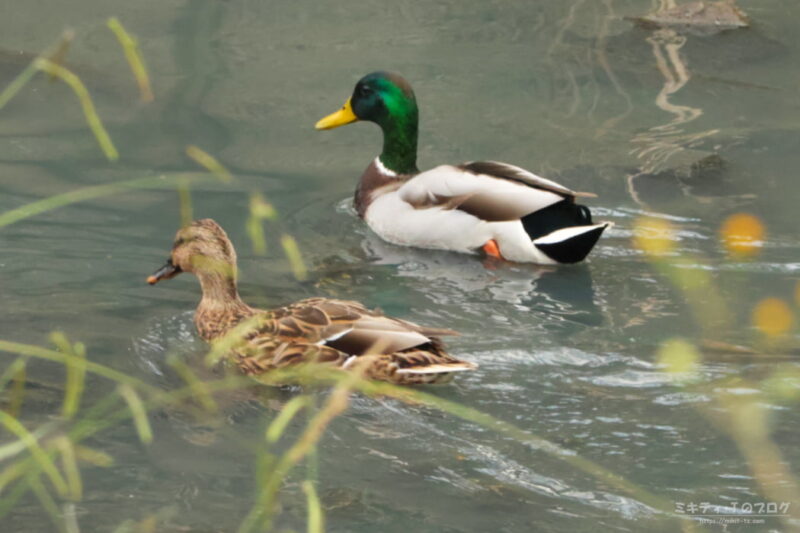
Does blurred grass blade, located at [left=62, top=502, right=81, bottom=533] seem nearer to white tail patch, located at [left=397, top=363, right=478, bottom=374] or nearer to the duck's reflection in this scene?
white tail patch, located at [left=397, top=363, right=478, bottom=374]

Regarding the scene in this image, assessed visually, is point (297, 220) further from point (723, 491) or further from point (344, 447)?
point (723, 491)

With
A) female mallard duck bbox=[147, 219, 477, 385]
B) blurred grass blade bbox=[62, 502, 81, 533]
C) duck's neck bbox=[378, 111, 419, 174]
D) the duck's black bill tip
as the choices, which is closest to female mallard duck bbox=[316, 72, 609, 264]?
duck's neck bbox=[378, 111, 419, 174]

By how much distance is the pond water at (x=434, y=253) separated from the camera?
14.9 ft

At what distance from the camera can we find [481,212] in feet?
24.5

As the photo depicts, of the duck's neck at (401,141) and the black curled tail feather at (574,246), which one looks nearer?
the black curled tail feather at (574,246)

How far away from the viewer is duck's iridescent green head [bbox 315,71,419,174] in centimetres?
823

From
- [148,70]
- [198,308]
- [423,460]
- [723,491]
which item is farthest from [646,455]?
[148,70]

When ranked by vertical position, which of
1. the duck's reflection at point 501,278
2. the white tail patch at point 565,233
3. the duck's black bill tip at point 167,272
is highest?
the duck's black bill tip at point 167,272

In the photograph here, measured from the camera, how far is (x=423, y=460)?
15.5 feet

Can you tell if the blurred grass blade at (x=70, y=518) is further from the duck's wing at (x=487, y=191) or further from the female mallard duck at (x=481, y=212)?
the duck's wing at (x=487, y=191)

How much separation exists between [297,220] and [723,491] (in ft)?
12.6

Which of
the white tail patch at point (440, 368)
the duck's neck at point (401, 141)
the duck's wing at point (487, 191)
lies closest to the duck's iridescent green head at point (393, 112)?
the duck's neck at point (401, 141)

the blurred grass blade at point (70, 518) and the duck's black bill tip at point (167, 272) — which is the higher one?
the duck's black bill tip at point (167, 272)

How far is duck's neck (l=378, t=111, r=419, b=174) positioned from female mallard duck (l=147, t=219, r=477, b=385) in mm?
2592
